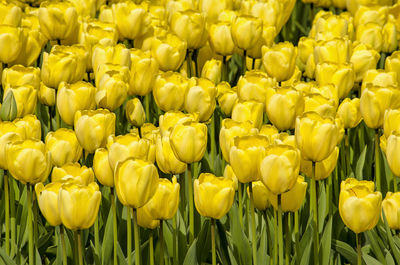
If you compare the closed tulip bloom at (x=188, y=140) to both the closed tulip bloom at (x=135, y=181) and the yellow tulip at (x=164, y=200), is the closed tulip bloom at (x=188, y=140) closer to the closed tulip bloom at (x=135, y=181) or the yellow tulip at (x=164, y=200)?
the yellow tulip at (x=164, y=200)

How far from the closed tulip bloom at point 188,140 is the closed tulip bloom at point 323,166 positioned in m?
0.36

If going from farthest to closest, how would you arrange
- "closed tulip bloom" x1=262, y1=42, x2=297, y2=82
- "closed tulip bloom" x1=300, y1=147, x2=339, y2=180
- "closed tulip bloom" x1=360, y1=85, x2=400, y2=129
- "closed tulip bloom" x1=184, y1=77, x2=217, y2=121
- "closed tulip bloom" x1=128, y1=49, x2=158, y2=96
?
"closed tulip bloom" x1=262, y1=42, x2=297, y2=82 < "closed tulip bloom" x1=128, y1=49, x2=158, y2=96 < "closed tulip bloom" x1=184, y1=77, x2=217, y2=121 < "closed tulip bloom" x1=360, y1=85, x2=400, y2=129 < "closed tulip bloom" x1=300, y1=147, x2=339, y2=180

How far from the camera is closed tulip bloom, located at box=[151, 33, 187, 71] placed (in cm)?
Result: 356

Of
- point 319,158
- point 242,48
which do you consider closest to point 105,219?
point 319,158

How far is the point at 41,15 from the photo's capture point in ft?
12.2

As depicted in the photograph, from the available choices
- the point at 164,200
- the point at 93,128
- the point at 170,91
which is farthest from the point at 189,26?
the point at 164,200

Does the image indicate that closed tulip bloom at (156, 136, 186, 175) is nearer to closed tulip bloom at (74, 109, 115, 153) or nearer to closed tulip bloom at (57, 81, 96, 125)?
closed tulip bloom at (74, 109, 115, 153)

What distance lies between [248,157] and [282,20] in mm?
2054

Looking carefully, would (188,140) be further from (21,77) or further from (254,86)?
(21,77)

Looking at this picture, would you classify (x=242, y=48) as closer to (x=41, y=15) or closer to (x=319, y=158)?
(x=41, y=15)

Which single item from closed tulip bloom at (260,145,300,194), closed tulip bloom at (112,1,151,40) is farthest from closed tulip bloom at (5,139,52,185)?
closed tulip bloom at (112,1,151,40)

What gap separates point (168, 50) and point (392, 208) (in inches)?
54.3

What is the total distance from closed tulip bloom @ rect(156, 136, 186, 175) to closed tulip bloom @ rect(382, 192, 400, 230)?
646mm

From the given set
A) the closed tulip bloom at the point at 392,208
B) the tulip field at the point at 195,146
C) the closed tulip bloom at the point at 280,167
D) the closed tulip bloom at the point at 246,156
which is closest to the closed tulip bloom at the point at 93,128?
the tulip field at the point at 195,146
